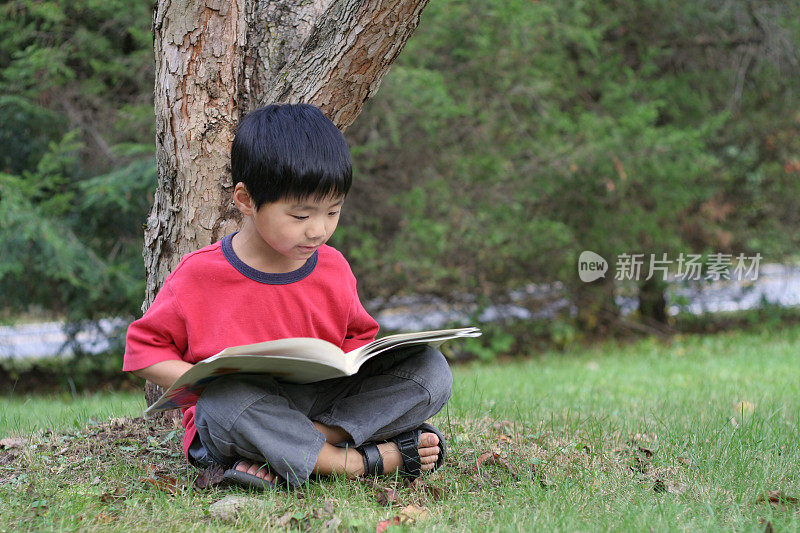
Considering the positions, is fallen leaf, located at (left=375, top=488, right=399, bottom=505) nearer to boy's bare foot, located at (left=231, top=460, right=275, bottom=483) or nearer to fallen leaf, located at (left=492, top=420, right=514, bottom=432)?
boy's bare foot, located at (left=231, top=460, right=275, bottom=483)

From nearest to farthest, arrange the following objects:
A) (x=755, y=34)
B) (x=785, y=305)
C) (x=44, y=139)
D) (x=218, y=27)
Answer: (x=218, y=27), (x=44, y=139), (x=755, y=34), (x=785, y=305)

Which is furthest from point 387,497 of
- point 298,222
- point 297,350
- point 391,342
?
point 298,222

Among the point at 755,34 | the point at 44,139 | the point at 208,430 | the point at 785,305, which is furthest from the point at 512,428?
the point at 785,305

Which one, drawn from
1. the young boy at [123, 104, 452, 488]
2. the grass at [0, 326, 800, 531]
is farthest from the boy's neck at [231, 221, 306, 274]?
the grass at [0, 326, 800, 531]

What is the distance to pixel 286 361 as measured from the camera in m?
2.10

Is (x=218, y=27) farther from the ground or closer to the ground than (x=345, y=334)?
farther from the ground

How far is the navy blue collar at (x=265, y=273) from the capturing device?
244cm

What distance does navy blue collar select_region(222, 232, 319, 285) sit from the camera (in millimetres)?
2438

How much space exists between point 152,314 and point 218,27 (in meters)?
→ 1.32

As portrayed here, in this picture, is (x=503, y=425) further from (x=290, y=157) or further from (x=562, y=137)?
(x=562, y=137)

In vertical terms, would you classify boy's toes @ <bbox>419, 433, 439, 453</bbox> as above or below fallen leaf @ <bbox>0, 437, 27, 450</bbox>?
above

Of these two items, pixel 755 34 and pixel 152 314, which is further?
pixel 755 34

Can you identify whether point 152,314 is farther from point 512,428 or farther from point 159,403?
point 512,428

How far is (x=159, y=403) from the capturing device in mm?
2299
